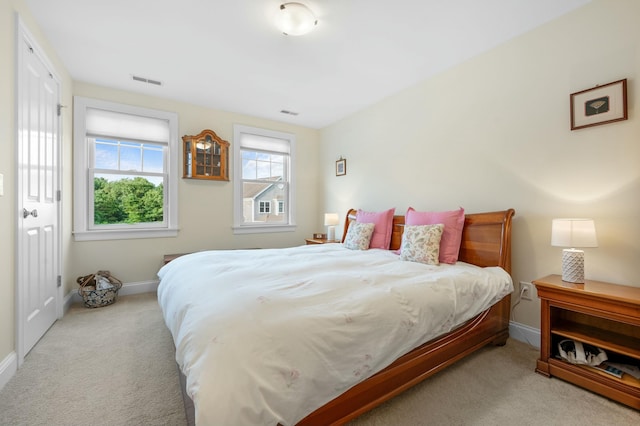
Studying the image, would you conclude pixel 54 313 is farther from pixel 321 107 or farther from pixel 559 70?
pixel 559 70

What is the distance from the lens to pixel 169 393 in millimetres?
1634

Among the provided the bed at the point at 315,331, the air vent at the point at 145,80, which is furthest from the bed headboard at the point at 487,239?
the air vent at the point at 145,80

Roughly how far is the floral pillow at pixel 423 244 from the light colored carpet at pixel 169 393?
2.61ft

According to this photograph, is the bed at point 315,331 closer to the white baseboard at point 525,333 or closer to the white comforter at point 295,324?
the white comforter at point 295,324

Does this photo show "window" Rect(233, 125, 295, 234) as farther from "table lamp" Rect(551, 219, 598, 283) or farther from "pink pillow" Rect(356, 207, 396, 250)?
"table lamp" Rect(551, 219, 598, 283)

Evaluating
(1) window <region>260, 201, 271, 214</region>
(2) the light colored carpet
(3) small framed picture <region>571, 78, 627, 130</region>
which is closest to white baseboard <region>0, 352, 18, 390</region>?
(2) the light colored carpet

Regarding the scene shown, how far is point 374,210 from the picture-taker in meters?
3.81

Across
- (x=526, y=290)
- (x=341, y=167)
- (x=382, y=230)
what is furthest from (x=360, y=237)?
(x=341, y=167)

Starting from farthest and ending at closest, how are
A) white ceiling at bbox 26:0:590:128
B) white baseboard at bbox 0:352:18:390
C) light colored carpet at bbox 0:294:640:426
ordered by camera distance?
white ceiling at bbox 26:0:590:128, white baseboard at bbox 0:352:18:390, light colored carpet at bbox 0:294:640:426

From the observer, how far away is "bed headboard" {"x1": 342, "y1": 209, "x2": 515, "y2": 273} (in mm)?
2238

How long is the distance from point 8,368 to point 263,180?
3369mm

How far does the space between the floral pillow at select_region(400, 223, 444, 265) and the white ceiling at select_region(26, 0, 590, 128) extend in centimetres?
168

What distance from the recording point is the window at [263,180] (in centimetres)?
423

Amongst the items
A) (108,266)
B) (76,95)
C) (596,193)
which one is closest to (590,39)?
(596,193)
